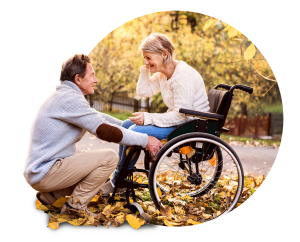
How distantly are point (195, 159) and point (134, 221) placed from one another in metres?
0.71

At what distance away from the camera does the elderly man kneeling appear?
2523 mm

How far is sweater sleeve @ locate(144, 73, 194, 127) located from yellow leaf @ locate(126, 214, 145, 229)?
75cm

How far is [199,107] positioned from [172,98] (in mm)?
242

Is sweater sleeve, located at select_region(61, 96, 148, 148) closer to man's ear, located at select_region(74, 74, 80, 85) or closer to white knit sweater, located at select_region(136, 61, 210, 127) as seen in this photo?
man's ear, located at select_region(74, 74, 80, 85)

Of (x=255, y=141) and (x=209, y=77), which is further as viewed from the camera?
(x=209, y=77)

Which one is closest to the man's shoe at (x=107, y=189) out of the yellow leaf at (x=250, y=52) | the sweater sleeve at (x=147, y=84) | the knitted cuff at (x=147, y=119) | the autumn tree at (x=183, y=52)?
the knitted cuff at (x=147, y=119)

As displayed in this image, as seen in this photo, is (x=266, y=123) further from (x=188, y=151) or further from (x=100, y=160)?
(x=100, y=160)

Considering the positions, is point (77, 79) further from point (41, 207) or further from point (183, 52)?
point (183, 52)

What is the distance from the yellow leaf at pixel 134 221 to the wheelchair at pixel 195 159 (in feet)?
0.23

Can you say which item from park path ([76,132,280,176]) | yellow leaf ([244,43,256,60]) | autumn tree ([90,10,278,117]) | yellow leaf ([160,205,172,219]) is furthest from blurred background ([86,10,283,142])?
yellow leaf ([160,205,172,219])

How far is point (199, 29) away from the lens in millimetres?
5562

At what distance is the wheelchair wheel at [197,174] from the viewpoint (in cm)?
259

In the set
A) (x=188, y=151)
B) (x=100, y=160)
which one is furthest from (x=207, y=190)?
(x=100, y=160)

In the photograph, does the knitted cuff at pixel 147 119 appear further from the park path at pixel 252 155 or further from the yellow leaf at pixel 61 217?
the park path at pixel 252 155
